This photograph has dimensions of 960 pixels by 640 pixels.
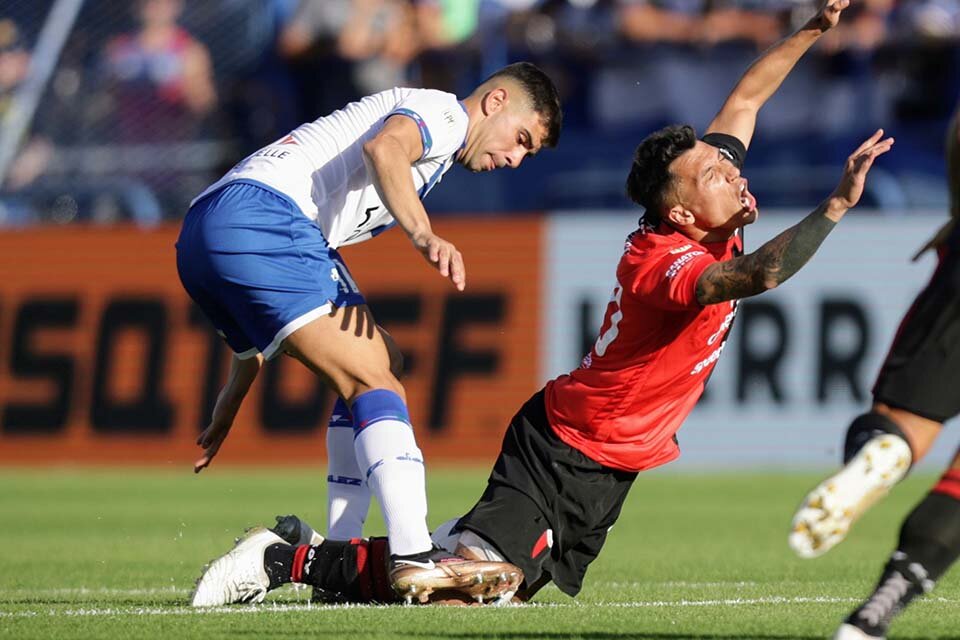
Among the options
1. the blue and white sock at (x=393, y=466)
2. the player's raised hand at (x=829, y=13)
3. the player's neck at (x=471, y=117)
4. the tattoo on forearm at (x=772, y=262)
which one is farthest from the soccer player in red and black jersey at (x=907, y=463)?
the player's neck at (x=471, y=117)

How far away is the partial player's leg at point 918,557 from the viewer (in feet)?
12.0

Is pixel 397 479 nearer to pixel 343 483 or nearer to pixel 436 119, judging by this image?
pixel 343 483

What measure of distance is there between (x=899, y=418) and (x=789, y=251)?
0.89 metres

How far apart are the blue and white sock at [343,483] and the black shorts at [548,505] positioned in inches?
22.2

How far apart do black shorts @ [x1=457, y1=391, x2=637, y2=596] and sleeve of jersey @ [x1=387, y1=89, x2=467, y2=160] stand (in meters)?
1.08

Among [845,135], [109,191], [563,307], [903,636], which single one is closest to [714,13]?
[845,135]

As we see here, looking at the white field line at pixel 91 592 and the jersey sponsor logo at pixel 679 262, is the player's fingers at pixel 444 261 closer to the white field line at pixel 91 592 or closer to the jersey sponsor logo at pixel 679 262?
the jersey sponsor logo at pixel 679 262

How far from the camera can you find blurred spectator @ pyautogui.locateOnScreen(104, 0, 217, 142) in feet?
52.9

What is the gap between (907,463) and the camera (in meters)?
3.78

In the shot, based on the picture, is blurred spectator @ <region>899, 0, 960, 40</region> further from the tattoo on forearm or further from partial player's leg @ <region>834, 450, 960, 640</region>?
partial player's leg @ <region>834, 450, 960, 640</region>

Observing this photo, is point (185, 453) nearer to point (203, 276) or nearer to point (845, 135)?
point (845, 135)

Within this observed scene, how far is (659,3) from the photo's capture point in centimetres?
1597

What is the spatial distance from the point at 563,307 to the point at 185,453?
3627 millimetres

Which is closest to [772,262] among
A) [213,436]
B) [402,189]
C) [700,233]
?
[700,233]
